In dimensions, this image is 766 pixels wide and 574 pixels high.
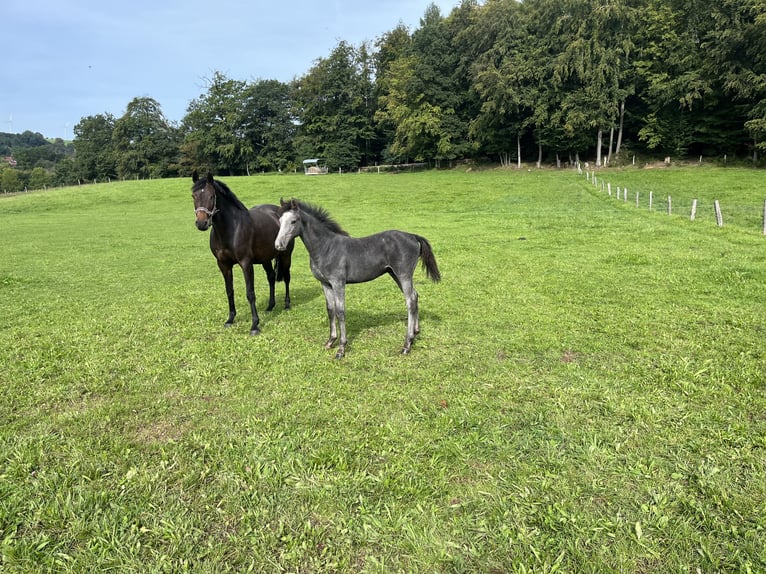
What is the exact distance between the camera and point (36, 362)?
5.55 meters

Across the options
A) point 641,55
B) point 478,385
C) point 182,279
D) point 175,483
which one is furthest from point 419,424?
point 641,55

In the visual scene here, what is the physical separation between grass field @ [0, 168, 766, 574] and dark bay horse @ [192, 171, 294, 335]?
3.31 feet

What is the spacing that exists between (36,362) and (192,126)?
94.3m

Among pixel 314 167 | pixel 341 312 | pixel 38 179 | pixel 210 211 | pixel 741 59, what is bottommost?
pixel 341 312

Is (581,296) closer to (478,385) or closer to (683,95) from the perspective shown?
(478,385)

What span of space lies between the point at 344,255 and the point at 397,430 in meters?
2.56

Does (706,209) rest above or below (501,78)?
below

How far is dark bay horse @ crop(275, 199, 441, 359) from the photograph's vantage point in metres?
5.54

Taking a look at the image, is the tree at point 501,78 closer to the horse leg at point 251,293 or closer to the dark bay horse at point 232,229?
the dark bay horse at point 232,229

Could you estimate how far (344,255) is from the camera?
561 centimetres

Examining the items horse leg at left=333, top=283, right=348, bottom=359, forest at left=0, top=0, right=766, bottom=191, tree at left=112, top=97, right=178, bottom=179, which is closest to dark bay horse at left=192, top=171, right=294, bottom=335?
horse leg at left=333, top=283, right=348, bottom=359

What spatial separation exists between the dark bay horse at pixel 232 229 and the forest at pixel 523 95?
4767cm

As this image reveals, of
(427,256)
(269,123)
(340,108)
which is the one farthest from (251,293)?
(269,123)

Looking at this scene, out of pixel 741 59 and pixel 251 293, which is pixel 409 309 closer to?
pixel 251 293
